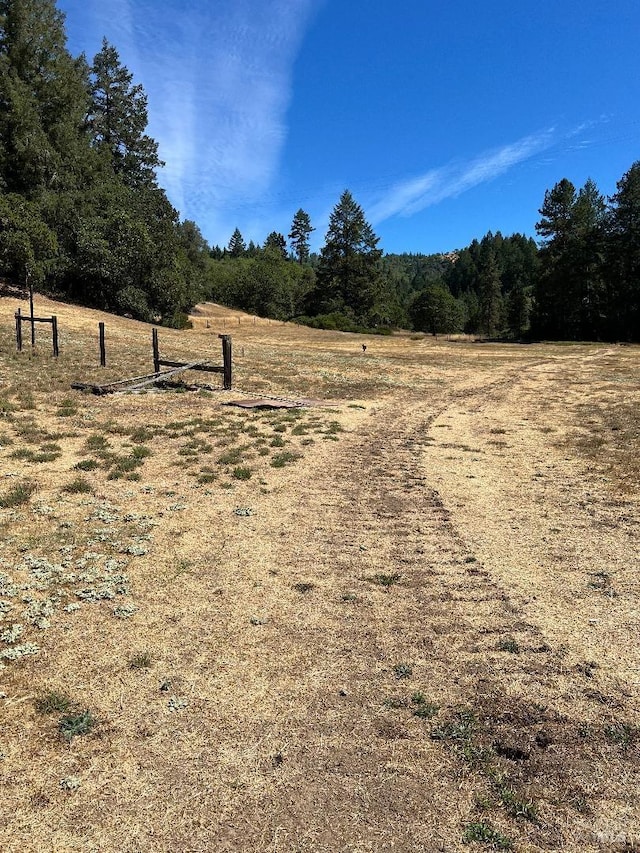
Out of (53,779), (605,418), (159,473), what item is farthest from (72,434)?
(605,418)

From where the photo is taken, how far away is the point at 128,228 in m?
51.0

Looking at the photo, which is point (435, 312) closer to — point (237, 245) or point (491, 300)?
point (491, 300)

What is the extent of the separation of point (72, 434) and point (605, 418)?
1520 cm

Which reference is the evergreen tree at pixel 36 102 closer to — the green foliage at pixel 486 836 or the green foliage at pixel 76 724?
the green foliage at pixel 76 724

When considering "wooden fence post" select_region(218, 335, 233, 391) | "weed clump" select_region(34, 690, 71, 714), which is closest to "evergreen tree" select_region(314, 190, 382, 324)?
"wooden fence post" select_region(218, 335, 233, 391)

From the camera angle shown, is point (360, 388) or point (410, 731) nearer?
point (410, 731)

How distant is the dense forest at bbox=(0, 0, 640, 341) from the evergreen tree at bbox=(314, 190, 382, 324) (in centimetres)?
21

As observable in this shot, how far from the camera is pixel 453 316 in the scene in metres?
114

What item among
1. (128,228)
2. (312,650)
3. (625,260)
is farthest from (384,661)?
(625,260)

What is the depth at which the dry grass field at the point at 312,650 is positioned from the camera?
3244 mm

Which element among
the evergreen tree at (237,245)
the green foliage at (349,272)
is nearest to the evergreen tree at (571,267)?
the green foliage at (349,272)

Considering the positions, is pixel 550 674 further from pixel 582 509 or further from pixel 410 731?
pixel 582 509

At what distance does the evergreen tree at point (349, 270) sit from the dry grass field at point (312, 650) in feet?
248

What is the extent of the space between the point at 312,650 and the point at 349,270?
84626mm
